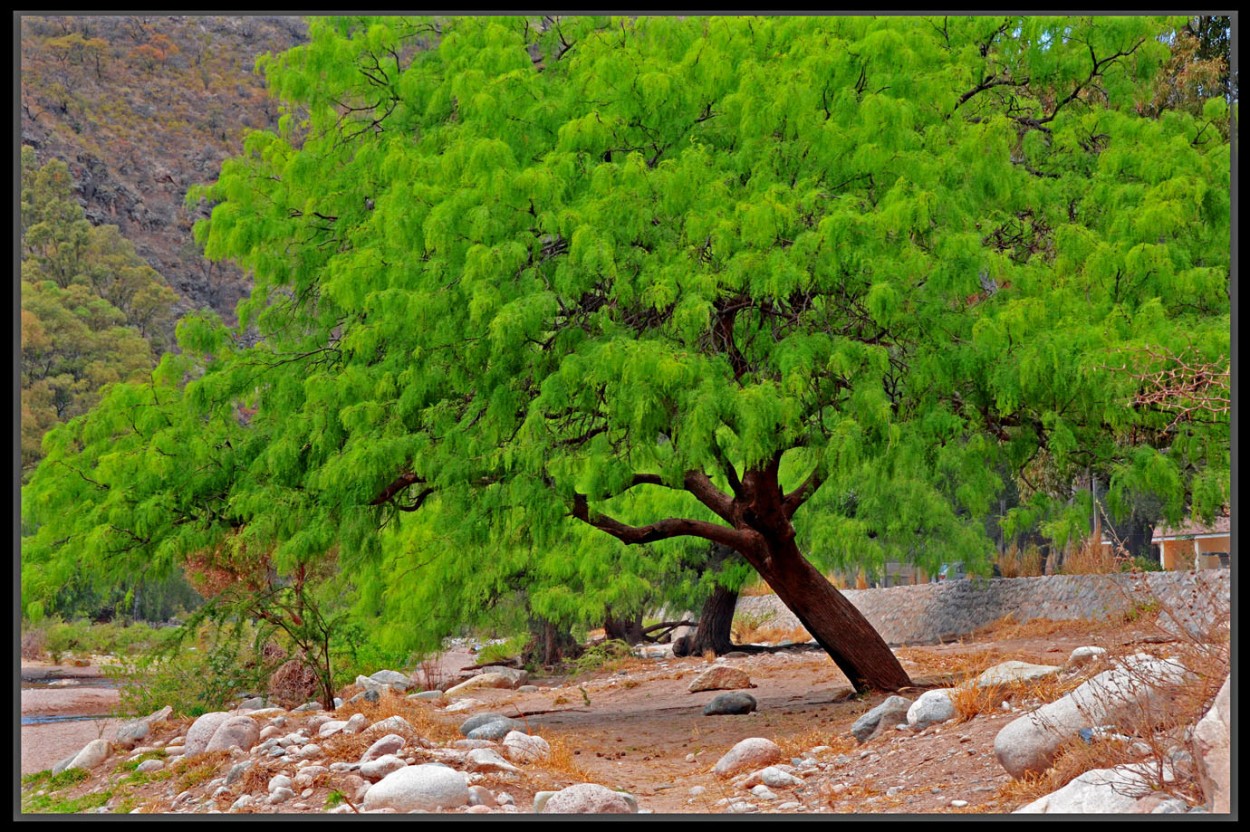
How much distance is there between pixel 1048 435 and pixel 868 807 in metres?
4.29

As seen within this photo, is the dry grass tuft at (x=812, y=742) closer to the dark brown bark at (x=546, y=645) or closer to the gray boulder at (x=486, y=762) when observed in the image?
the gray boulder at (x=486, y=762)

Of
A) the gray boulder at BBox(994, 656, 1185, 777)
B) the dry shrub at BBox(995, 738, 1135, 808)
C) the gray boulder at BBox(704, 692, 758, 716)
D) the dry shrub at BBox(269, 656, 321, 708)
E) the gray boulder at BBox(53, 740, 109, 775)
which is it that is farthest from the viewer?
the dry shrub at BBox(269, 656, 321, 708)

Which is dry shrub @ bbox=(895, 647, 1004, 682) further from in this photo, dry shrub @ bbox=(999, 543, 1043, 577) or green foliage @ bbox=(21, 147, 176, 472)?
green foliage @ bbox=(21, 147, 176, 472)

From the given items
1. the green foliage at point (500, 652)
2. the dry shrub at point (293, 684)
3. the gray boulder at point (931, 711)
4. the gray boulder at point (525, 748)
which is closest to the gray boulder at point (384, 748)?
the gray boulder at point (525, 748)

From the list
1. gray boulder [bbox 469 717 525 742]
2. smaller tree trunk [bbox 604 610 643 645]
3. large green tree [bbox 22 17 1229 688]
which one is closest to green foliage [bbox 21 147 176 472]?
smaller tree trunk [bbox 604 610 643 645]

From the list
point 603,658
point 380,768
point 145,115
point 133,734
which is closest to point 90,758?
point 133,734

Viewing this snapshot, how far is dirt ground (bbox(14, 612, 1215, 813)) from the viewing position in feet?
25.5

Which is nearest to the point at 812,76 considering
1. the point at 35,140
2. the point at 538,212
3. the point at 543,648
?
the point at 538,212

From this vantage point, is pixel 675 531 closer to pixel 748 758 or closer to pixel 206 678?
pixel 748 758

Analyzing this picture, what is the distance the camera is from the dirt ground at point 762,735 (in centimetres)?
776

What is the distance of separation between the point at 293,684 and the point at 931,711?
8004 millimetres

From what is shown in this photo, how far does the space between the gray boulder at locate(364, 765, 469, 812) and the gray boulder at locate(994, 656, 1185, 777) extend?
312 centimetres

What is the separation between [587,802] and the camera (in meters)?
7.16
